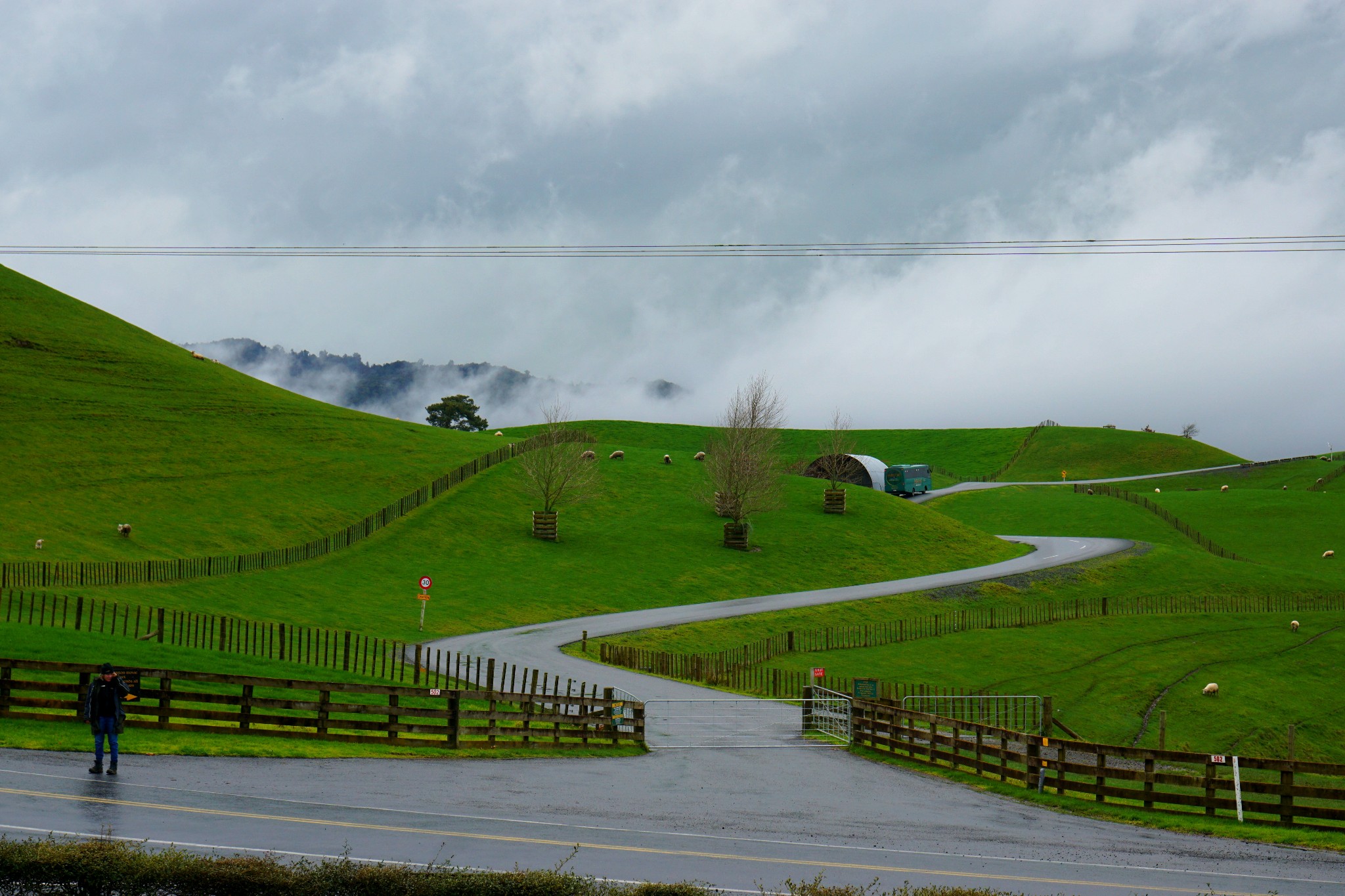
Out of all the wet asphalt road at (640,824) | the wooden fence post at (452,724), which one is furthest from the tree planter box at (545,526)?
the wet asphalt road at (640,824)

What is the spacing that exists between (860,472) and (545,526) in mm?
51150

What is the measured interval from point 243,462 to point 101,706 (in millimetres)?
64882

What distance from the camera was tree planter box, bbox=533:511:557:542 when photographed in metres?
73.2

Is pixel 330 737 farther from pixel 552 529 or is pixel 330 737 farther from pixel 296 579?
pixel 552 529

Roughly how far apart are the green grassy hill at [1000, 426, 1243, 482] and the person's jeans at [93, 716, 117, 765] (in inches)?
5550

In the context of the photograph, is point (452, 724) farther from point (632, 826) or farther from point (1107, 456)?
point (1107, 456)

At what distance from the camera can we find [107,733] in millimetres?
18969

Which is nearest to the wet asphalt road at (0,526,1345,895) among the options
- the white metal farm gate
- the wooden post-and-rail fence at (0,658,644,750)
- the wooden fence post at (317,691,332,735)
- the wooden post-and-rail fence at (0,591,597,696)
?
the wooden post-and-rail fence at (0,658,644,750)

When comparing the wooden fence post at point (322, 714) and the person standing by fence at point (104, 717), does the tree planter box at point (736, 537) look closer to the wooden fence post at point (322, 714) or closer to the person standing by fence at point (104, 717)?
the wooden fence post at point (322, 714)

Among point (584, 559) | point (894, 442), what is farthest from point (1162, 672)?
point (894, 442)

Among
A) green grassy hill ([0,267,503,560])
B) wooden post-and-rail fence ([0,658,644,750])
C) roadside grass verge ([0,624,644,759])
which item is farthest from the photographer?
green grassy hill ([0,267,503,560])

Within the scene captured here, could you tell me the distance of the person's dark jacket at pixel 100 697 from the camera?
18.7m

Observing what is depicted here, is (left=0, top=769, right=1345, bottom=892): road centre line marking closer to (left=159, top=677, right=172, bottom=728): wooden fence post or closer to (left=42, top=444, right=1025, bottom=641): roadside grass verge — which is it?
(left=159, top=677, right=172, bottom=728): wooden fence post

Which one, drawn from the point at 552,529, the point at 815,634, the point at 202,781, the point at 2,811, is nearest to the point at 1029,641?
the point at 815,634
